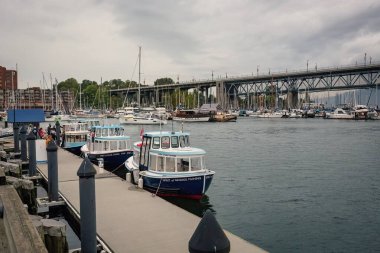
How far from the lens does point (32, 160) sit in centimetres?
2312

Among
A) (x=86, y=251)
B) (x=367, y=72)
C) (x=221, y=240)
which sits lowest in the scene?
(x=86, y=251)

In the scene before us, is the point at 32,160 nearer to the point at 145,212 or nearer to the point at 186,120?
the point at 145,212

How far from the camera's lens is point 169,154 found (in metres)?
21.2

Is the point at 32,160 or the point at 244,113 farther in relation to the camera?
the point at 244,113

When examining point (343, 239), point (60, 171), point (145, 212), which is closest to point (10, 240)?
point (145, 212)

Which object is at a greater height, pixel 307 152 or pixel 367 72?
pixel 367 72

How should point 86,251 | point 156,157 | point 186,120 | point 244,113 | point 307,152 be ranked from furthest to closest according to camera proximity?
point 244,113 → point 186,120 → point 307,152 → point 156,157 → point 86,251

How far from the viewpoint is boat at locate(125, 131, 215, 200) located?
20900mm

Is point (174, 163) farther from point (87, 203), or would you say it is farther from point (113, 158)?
point (87, 203)

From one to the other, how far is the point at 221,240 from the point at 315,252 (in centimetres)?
1266

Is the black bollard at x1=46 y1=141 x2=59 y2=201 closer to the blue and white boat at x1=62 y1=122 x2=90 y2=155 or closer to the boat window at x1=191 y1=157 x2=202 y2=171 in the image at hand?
the boat window at x1=191 y1=157 x2=202 y2=171

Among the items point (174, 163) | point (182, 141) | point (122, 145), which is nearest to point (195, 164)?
point (174, 163)

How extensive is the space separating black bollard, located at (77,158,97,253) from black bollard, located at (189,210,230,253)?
668 centimetres

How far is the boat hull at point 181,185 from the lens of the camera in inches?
821
